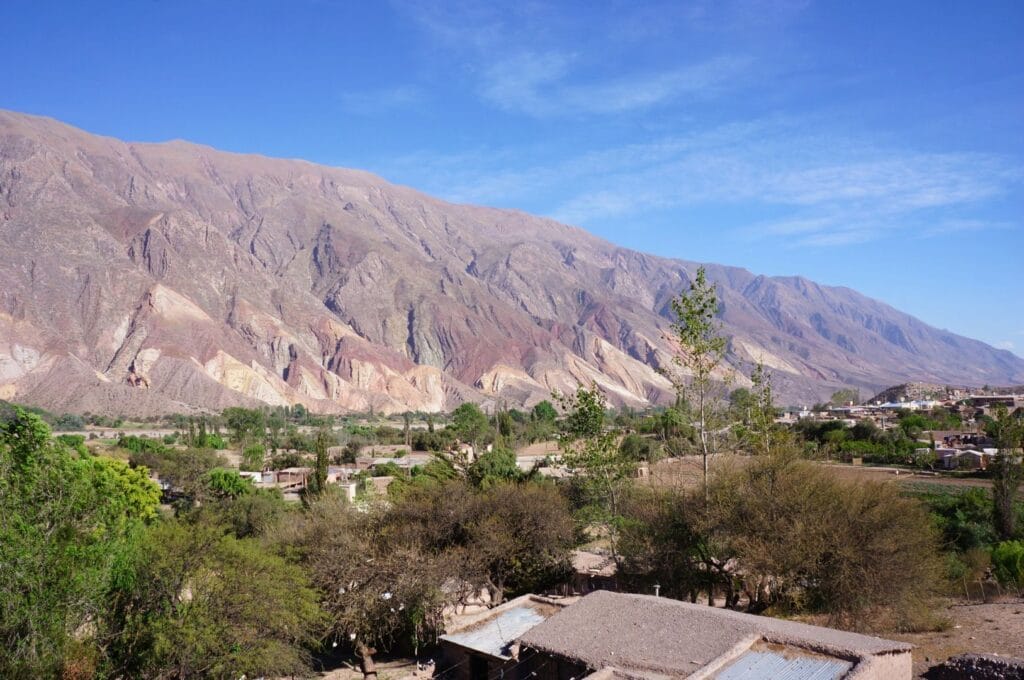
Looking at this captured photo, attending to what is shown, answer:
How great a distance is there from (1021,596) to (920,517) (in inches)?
188

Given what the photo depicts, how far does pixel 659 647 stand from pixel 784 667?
2.17 metres

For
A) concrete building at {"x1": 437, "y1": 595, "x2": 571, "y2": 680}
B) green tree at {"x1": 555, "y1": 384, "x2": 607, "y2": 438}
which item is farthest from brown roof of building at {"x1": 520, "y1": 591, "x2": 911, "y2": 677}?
green tree at {"x1": 555, "y1": 384, "x2": 607, "y2": 438}

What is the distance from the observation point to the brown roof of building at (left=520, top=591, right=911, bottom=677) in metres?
12.8

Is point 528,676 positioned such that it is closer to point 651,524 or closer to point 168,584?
point 651,524

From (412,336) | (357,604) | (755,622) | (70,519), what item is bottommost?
(357,604)

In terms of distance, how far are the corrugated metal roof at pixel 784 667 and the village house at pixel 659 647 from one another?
0.02 metres

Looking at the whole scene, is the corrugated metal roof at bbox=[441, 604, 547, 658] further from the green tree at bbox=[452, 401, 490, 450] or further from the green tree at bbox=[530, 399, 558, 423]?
the green tree at bbox=[530, 399, 558, 423]

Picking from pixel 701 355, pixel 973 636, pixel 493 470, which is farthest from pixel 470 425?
pixel 973 636

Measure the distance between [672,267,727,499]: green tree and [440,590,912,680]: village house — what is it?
7.22 meters

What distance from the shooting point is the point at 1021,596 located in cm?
2123

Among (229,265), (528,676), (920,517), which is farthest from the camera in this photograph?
(229,265)

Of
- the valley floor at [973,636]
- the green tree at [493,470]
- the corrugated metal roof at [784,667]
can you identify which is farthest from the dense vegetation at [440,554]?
the corrugated metal roof at [784,667]

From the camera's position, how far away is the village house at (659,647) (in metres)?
12.3

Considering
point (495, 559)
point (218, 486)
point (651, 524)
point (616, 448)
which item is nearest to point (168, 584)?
point (495, 559)
